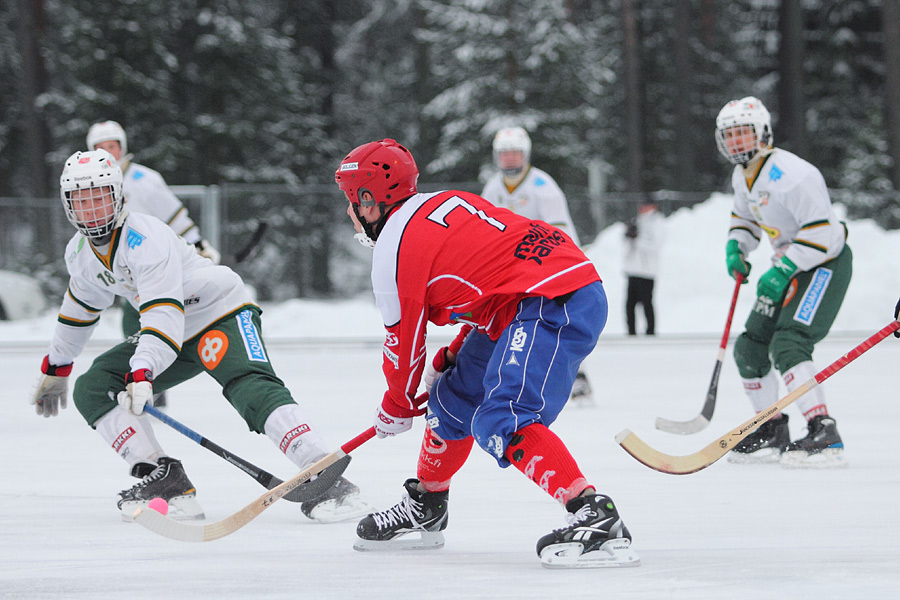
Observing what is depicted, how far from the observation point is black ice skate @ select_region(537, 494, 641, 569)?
2836mm

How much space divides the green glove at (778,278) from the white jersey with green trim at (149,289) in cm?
225

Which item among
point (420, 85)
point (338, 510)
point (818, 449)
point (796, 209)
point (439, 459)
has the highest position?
point (796, 209)

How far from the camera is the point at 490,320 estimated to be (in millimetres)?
3068

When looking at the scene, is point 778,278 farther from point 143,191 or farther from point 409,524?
point 143,191

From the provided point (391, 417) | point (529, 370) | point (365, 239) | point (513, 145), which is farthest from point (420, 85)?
point (529, 370)

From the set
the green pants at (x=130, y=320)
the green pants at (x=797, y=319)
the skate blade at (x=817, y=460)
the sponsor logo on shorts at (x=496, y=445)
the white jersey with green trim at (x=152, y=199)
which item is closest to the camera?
the sponsor logo on shorts at (x=496, y=445)

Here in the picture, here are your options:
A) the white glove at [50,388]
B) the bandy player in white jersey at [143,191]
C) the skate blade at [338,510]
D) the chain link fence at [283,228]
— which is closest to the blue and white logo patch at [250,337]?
the skate blade at [338,510]

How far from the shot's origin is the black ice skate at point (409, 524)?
10.7ft

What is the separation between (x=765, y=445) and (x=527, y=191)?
239cm

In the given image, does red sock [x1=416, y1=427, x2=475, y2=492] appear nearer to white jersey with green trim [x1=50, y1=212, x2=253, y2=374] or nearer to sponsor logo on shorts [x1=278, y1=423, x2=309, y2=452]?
sponsor logo on shorts [x1=278, y1=423, x2=309, y2=452]

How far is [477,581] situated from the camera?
281cm

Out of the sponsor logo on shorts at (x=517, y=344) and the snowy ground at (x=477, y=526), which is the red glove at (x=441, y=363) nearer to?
the sponsor logo on shorts at (x=517, y=344)

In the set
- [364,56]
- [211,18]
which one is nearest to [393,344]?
[211,18]

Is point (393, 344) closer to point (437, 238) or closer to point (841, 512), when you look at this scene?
point (437, 238)
